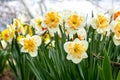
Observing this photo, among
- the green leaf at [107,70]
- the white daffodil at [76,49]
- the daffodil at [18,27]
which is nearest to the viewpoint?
the green leaf at [107,70]

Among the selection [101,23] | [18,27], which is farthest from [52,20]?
[18,27]

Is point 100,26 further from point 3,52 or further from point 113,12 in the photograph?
point 3,52

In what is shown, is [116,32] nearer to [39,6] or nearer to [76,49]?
[76,49]

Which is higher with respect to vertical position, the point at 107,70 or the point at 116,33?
the point at 116,33

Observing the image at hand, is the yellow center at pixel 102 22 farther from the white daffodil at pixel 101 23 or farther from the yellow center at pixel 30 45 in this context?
the yellow center at pixel 30 45

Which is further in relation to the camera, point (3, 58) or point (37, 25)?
point (3, 58)

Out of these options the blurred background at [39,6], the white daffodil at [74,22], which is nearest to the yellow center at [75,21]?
the white daffodil at [74,22]
